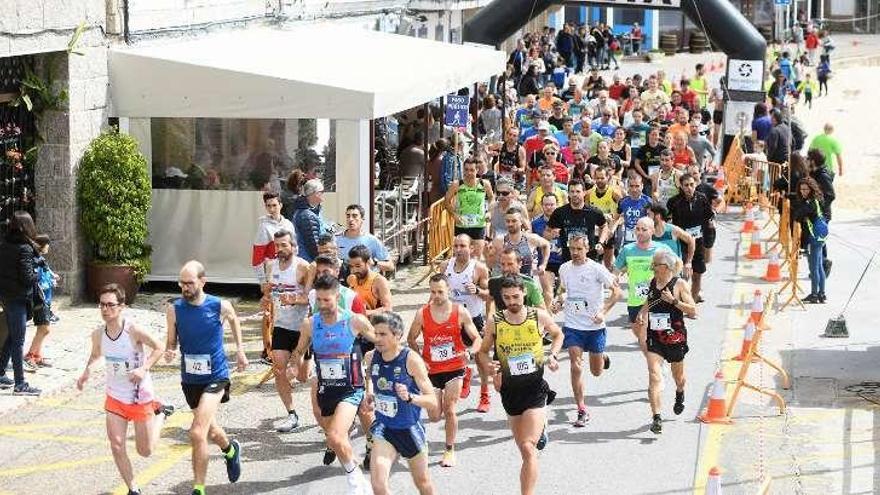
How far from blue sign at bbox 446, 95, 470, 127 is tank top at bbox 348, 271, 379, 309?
10929mm

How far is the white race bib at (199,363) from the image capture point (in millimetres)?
11102

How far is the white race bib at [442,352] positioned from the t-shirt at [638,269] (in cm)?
298

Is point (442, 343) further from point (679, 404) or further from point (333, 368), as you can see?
point (679, 404)

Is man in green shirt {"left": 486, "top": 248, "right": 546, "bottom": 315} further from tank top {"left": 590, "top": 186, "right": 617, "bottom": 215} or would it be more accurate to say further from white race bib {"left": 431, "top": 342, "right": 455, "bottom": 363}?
tank top {"left": 590, "top": 186, "right": 617, "bottom": 215}

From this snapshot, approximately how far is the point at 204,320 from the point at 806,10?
232 ft

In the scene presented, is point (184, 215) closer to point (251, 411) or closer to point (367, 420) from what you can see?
point (251, 411)

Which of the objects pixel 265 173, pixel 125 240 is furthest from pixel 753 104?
pixel 125 240

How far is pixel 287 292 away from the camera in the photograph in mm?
13273

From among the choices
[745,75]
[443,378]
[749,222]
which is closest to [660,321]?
[443,378]

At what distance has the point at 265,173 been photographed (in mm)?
18891

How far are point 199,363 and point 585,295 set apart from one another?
372cm

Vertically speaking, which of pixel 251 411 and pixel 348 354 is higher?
pixel 348 354

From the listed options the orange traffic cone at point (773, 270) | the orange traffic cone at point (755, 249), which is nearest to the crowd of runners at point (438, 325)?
the orange traffic cone at point (773, 270)

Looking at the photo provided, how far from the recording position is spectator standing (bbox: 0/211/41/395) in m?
13.7
